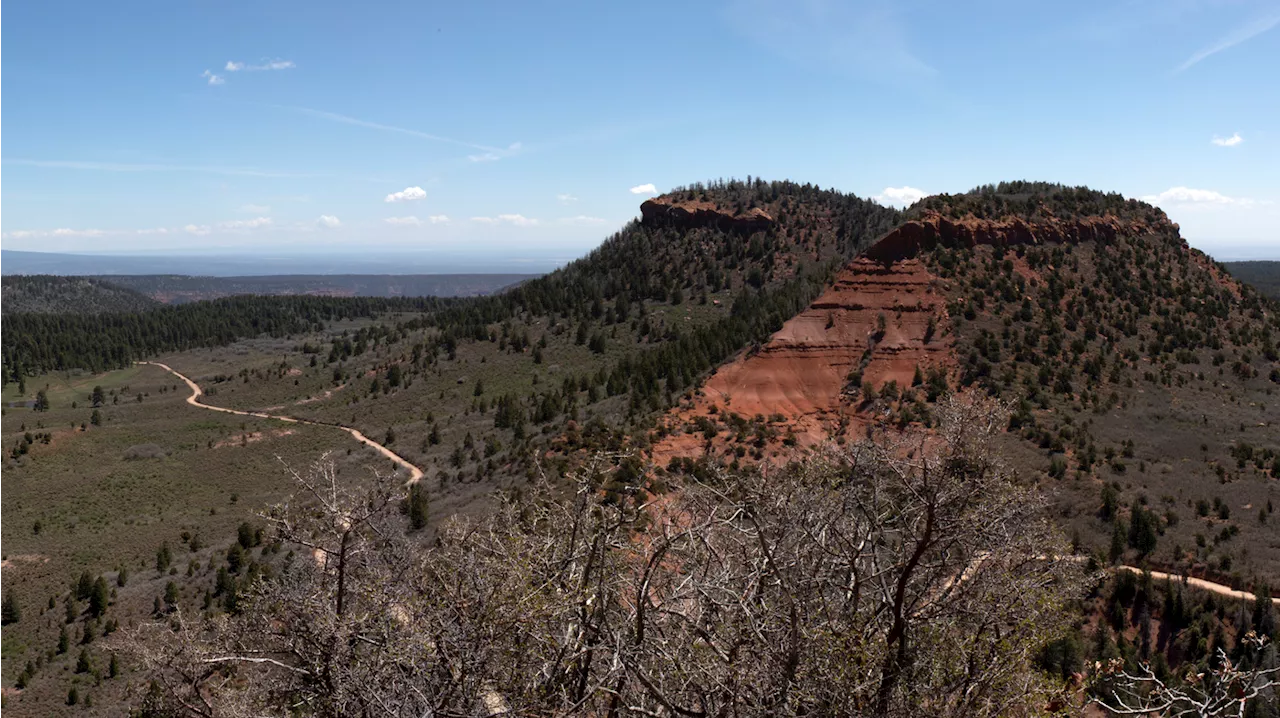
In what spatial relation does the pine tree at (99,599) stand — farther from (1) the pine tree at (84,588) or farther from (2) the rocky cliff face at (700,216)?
(2) the rocky cliff face at (700,216)

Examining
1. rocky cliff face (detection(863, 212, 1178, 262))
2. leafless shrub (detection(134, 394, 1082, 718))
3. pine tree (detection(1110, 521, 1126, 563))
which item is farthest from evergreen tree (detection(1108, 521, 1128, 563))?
rocky cliff face (detection(863, 212, 1178, 262))

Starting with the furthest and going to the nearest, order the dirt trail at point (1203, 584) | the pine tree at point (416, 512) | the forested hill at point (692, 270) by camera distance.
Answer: the forested hill at point (692, 270), the pine tree at point (416, 512), the dirt trail at point (1203, 584)

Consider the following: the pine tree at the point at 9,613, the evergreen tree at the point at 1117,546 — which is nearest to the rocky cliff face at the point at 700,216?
the evergreen tree at the point at 1117,546

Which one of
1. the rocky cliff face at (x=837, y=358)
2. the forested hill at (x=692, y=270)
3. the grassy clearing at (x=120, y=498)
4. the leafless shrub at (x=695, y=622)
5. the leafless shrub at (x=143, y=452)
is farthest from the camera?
the forested hill at (x=692, y=270)

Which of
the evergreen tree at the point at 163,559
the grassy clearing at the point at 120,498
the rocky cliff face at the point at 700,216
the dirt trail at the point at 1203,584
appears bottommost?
the grassy clearing at the point at 120,498

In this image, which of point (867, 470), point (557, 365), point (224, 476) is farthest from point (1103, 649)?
point (557, 365)

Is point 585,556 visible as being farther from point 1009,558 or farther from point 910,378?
point 910,378
